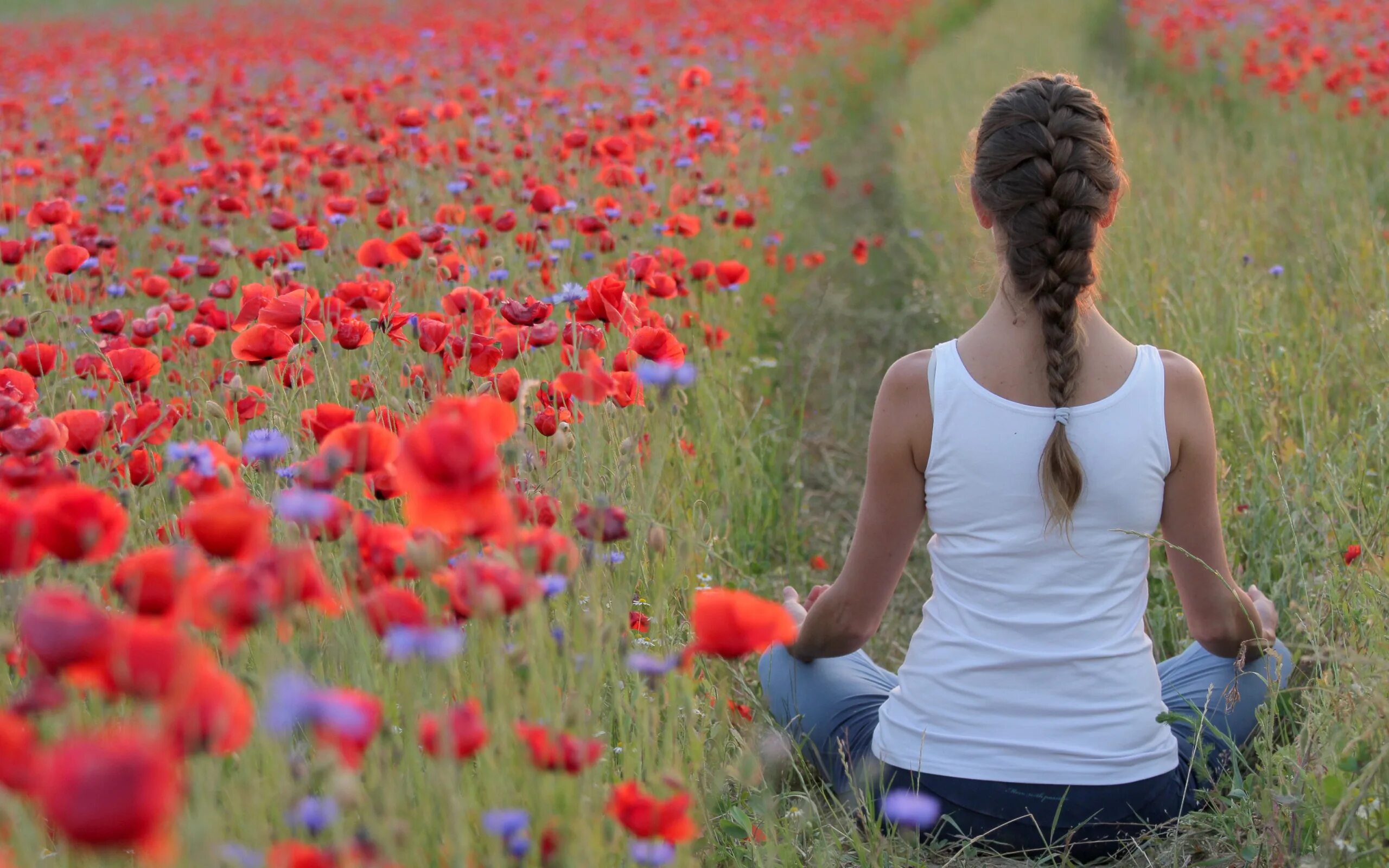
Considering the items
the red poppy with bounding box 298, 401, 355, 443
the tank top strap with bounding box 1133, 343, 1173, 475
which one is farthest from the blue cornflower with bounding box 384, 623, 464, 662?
the tank top strap with bounding box 1133, 343, 1173, 475

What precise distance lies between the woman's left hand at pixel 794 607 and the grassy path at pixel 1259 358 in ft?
2.05

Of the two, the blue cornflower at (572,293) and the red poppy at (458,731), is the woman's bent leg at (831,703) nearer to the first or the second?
the blue cornflower at (572,293)

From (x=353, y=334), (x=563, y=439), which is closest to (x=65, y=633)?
(x=563, y=439)

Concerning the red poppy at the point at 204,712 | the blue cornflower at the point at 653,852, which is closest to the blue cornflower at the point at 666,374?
the blue cornflower at the point at 653,852

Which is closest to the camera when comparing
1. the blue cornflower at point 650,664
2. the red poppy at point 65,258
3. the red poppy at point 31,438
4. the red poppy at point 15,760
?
the red poppy at point 15,760

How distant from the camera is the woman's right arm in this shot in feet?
6.07

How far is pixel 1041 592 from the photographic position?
189cm

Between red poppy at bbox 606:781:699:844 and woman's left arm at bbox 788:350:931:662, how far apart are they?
2.91 ft

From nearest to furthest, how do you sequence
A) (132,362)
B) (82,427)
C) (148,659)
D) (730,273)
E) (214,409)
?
(148,659) < (82,427) < (214,409) < (132,362) < (730,273)

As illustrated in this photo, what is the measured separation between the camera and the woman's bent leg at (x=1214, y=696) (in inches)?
80.3

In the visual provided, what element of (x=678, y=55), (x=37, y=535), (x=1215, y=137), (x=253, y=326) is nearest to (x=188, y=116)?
(x=678, y=55)

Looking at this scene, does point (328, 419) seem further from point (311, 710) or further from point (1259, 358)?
point (1259, 358)

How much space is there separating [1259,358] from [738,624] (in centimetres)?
232

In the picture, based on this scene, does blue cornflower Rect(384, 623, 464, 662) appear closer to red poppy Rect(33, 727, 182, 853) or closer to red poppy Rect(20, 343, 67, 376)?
red poppy Rect(33, 727, 182, 853)
